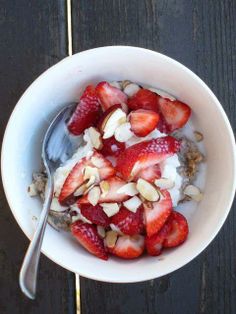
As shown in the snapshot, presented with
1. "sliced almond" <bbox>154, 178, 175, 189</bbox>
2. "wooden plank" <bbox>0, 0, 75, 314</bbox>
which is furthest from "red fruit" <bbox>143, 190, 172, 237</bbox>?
"wooden plank" <bbox>0, 0, 75, 314</bbox>

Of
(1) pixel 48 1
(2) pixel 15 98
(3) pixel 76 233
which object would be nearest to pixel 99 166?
(3) pixel 76 233

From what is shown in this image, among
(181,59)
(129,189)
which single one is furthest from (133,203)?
(181,59)

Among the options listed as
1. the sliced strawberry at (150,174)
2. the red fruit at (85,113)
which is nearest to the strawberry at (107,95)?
the red fruit at (85,113)

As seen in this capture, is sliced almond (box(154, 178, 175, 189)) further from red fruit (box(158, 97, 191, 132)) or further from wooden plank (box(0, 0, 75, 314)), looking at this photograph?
wooden plank (box(0, 0, 75, 314))

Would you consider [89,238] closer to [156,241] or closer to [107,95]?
[156,241]

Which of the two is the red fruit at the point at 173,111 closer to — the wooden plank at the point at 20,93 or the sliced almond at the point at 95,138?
the sliced almond at the point at 95,138
